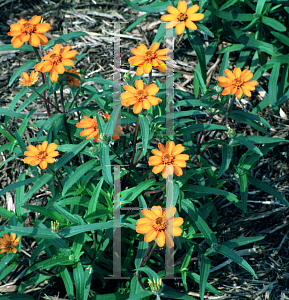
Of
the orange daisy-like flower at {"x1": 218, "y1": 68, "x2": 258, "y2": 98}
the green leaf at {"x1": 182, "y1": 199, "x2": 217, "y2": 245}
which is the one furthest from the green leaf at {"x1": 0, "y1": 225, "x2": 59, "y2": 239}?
the orange daisy-like flower at {"x1": 218, "y1": 68, "x2": 258, "y2": 98}

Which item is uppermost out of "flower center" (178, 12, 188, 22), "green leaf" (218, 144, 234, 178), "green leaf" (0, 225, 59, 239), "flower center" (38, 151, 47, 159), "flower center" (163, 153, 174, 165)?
"flower center" (178, 12, 188, 22)

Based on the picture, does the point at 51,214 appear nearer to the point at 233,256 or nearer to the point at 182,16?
the point at 233,256

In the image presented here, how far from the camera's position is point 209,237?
7.19 ft

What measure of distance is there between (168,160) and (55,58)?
1010 millimetres

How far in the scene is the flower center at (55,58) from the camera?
2143 millimetres

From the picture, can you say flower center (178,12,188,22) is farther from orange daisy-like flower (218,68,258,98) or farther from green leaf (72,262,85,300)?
green leaf (72,262,85,300)

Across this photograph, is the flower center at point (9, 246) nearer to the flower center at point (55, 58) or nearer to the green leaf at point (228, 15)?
the flower center at point (55, 58)

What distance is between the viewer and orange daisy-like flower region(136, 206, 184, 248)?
172 cm

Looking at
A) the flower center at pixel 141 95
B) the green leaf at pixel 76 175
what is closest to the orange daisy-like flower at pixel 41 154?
the green leaf at pixel 76 175

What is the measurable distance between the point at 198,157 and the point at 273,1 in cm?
188

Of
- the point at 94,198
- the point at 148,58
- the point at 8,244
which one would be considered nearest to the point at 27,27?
the point at 148,58

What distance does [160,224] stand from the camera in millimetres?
1740

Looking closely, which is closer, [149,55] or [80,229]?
[80,229]

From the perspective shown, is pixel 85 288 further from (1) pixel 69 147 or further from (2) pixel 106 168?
(1) pixel 69 147
